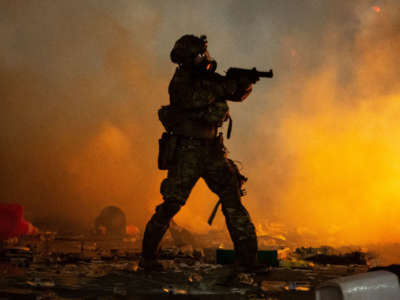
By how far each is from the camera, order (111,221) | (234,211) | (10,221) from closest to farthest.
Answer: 1. (234,211)
2. (10,221)
3. (111,221)

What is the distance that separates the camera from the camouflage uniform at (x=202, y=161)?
4242 mm

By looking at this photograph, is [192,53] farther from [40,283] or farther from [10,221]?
[10,221]

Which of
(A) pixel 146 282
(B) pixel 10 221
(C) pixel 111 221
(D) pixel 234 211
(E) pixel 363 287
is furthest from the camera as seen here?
(C) pixel 111 221

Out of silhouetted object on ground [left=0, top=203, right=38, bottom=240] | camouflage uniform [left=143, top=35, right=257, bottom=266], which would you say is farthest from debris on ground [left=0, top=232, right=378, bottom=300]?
silhouetted object on ground [left=0, top=203, right=38, bottom=240]

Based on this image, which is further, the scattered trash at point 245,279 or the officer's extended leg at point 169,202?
the officer's extended leg at point 169,202

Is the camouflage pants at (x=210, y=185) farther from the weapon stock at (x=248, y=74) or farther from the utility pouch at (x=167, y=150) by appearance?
the weapon stock at (x=248, y=74)

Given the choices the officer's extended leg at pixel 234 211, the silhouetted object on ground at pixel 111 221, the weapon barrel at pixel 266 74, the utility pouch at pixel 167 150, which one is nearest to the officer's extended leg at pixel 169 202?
the utility pouch at pixel 167 150

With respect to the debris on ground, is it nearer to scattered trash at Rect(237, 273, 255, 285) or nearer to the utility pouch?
scattered trash at Rect(237, 273, 255, 285)

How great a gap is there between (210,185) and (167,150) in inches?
28.0

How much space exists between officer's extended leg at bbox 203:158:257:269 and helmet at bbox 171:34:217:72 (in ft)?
4.09

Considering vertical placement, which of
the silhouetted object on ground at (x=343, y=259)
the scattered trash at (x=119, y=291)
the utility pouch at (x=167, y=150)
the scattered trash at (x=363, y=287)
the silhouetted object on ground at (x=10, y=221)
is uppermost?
the utility pouch at (x=167, y=150)

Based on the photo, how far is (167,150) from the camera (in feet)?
14.5

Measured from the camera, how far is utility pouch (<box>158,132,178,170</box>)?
4402 mm

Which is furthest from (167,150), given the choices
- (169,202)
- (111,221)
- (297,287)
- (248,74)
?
(111,221)
